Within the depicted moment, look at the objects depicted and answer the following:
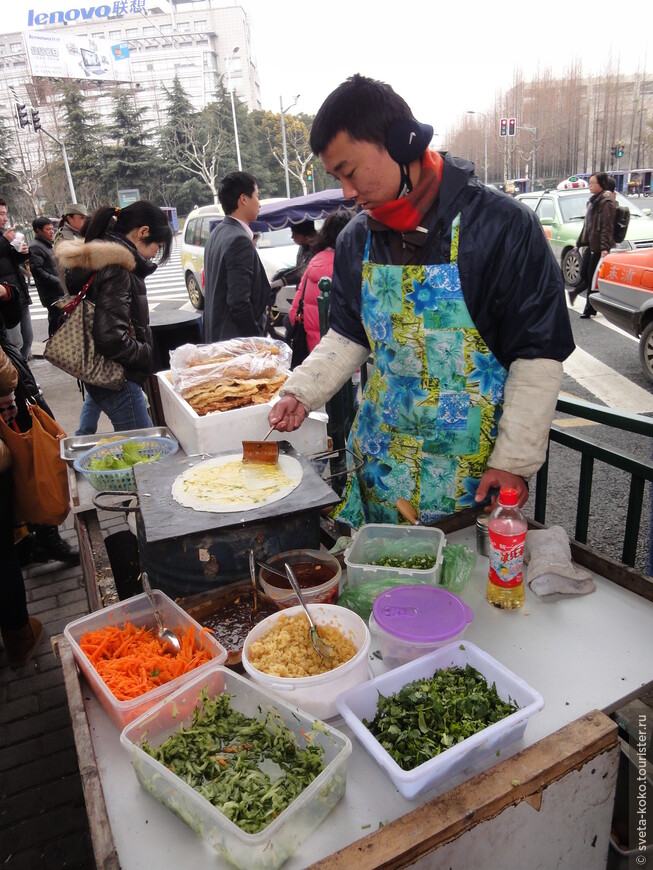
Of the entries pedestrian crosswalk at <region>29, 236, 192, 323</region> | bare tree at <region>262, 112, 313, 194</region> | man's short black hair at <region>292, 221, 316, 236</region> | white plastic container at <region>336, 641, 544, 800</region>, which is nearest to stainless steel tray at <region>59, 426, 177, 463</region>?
white plastic container at <region>336, 641, 544, 800</region>

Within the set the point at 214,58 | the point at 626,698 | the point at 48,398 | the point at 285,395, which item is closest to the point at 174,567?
the point at 285,395

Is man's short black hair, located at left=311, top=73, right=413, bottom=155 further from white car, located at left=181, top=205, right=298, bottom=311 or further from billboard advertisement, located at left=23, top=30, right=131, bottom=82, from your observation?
billboard advertisement, located at left=23, top=30, right=131, bottom=82

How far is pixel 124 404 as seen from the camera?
3.54 metres

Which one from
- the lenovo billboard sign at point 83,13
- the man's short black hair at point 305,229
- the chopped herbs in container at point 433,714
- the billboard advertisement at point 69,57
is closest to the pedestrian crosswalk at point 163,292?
the man's short black hair at point 305,229

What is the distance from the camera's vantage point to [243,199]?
4.51 metres

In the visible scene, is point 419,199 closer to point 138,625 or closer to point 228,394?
point 228,394

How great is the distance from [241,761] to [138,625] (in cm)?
55

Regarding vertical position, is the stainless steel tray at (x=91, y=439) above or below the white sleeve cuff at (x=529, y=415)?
below

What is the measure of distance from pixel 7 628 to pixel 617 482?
14.0ft

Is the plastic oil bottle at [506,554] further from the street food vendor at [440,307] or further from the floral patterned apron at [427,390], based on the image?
the floral patterned apron at [427,390]

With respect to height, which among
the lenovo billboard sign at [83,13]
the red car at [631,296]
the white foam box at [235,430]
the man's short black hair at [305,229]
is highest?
the lenovo billboard sign at [83,13]

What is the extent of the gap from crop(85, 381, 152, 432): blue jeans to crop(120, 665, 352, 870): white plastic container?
2558 mm

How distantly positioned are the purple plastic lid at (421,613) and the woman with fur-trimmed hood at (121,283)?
2409mm

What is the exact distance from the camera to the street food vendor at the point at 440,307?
164cm
